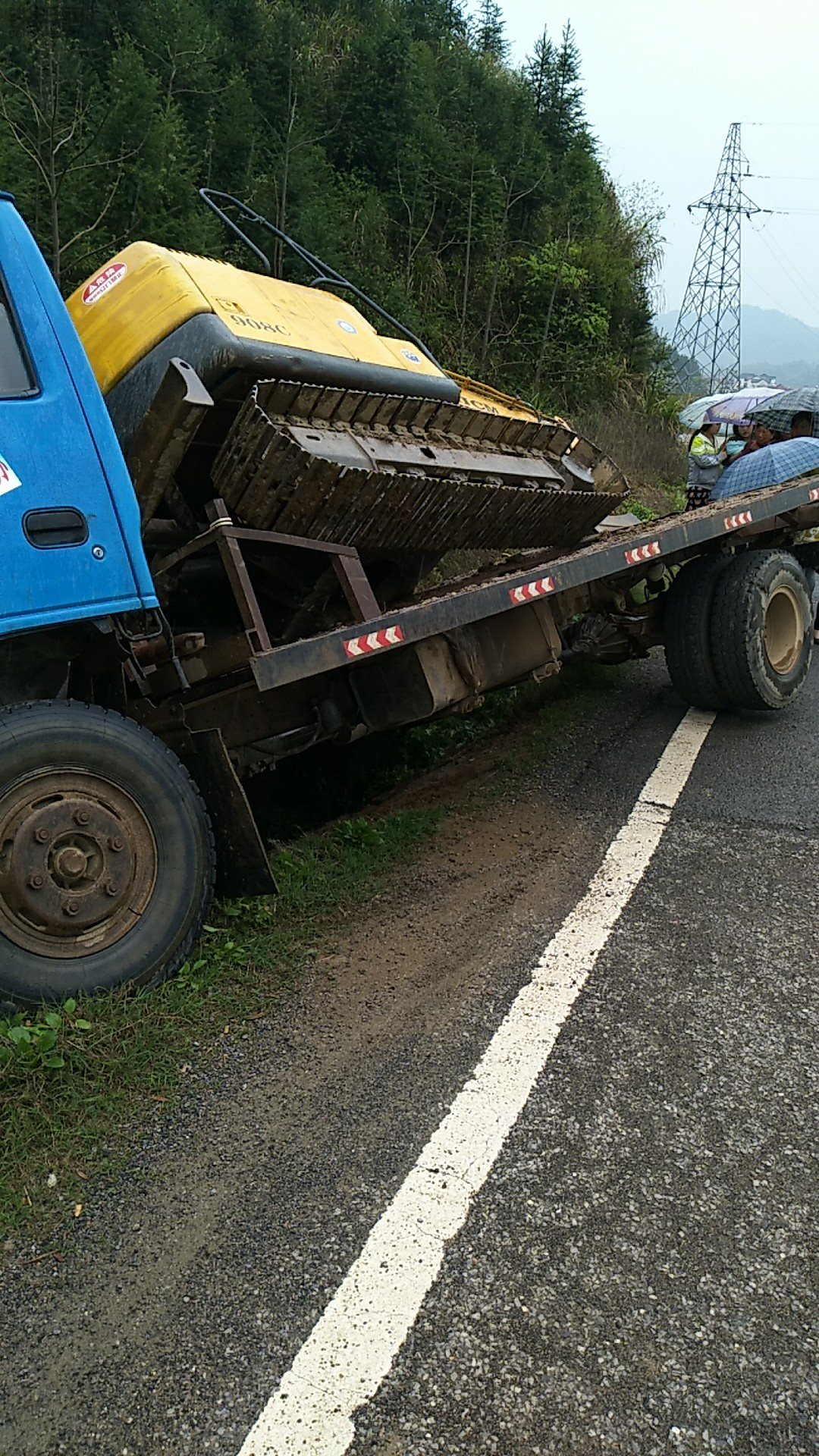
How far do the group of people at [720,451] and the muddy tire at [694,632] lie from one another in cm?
172

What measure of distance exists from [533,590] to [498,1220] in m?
2.72

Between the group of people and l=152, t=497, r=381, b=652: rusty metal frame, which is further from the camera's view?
the group of people

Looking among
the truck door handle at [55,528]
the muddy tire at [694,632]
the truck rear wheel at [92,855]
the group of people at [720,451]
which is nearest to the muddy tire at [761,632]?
the muddy tire at [694,632]

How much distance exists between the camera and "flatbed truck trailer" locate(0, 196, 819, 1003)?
125 inches

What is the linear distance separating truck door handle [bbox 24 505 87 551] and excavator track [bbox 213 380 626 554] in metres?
0.65

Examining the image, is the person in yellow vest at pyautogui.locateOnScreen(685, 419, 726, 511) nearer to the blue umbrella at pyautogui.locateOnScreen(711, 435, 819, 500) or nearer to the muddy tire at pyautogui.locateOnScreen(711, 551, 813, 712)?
the blue umbrella at pyautogui.locateOnScreen(711, 435, 819, 500)

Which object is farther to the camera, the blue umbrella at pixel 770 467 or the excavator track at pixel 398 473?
the blue umbrella at pixel 770 467

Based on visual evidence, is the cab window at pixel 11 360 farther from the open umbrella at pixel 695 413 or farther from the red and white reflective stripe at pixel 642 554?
the open umbrella at pixel 695 413

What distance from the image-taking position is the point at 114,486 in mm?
3387

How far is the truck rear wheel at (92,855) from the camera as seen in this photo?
3115mm

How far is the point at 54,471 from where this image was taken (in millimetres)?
3246

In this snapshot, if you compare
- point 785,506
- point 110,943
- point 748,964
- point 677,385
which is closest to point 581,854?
point 748,964

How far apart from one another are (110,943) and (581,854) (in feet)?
6.71

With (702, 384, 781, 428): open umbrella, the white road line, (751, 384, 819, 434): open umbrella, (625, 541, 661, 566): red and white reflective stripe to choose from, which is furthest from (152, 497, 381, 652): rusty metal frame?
(702, 384, 781, 428): open umbrella
